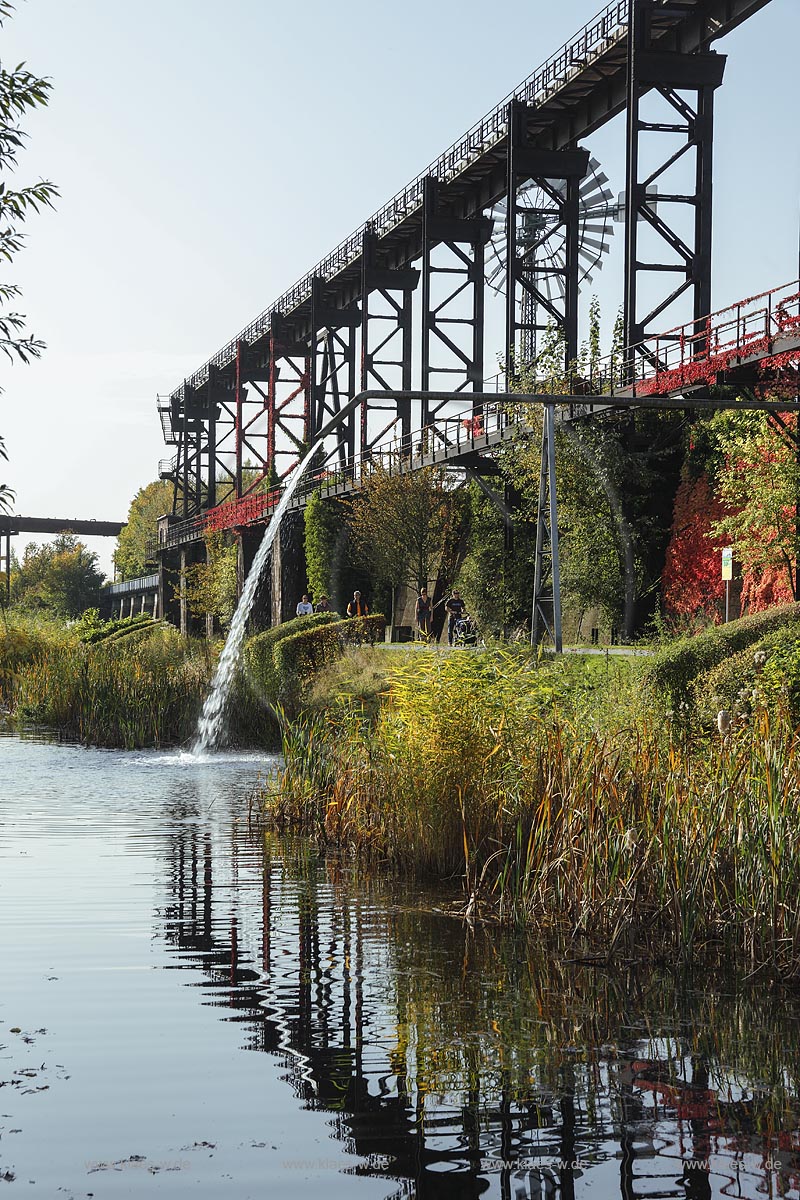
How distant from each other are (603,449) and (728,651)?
1653 centimetres

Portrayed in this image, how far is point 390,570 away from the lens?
41250 millimetres

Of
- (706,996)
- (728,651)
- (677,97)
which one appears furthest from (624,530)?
(706,996)

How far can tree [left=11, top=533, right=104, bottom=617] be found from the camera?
10169 centimetres

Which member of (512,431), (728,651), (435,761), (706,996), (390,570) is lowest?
(706,996)

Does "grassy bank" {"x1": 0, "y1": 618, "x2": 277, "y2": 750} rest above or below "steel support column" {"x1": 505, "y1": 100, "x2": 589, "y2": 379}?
below

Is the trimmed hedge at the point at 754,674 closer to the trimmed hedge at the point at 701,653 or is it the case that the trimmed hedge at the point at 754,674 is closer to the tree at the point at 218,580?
the trimmed hedge at the point at 701,653

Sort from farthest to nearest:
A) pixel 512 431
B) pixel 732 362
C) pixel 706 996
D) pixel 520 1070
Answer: pixel 512 431
pixel 732 362
pixel 706 996
pixel 520 1070

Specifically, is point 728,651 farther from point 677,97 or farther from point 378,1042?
point 677,97

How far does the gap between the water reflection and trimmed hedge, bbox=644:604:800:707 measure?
6.44 m

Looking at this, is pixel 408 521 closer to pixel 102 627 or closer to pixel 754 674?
pixel 102 627

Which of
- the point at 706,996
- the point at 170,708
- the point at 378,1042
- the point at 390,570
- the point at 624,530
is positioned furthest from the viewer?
the point at 390,570

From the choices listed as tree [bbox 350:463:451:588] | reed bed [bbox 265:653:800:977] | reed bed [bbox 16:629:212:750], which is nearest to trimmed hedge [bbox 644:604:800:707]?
reed bed [bbox 265:653:800:977]

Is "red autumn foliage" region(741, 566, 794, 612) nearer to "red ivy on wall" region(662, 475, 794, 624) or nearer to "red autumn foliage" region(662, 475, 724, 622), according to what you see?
"red ivy on wall" region(662, 475, 794, 624)

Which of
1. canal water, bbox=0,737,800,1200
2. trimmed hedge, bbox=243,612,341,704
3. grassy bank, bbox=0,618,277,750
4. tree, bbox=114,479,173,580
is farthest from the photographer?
tree, bbox=114,479,173,580
